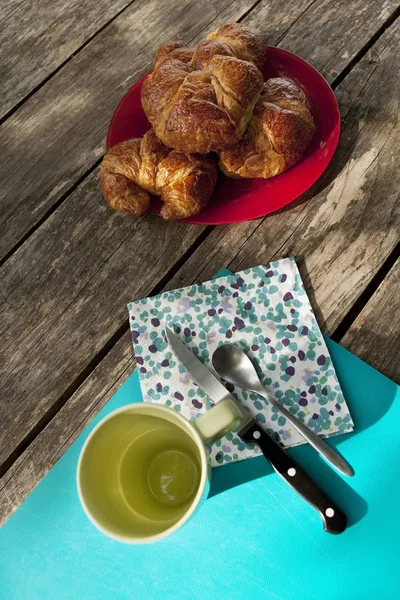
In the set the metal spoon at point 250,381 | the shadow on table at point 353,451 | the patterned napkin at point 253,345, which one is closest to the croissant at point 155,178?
the patterned napkin at point 253,345

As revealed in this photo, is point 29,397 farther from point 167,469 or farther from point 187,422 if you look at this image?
point 187,422

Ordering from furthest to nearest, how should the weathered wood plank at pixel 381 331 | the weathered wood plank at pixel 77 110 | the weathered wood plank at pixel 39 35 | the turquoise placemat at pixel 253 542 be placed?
the weathered wood plank at pixel 39 35 < the weathered wood plank at pixel 77 110 < the weathered wood plank at pixel 381 331 < the turquoise placemat at pixel 253 542

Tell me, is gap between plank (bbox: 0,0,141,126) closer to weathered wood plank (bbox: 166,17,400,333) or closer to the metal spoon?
weathered wood plank (bbox: 166,17,400,333)

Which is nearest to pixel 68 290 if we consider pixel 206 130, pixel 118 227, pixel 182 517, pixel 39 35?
pixel 118 227

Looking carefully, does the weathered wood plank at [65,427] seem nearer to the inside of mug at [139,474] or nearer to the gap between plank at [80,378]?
the gap between plank at [80,378]

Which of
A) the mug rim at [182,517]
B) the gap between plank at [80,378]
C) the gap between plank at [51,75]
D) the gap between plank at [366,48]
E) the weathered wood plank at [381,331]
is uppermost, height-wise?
the gap between plank at [51,75]

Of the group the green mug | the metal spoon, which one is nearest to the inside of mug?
the green mug

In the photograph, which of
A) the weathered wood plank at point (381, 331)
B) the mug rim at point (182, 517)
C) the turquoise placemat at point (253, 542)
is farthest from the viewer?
the weathered wood plank at point (381, 331)
